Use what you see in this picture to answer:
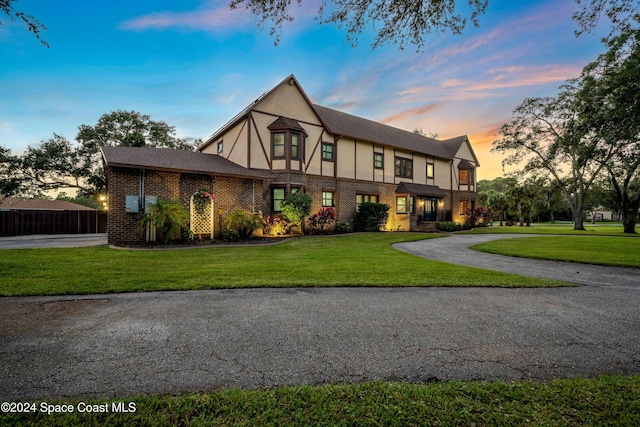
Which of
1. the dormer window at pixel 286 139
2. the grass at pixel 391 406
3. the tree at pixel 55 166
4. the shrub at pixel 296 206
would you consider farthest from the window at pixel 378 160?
the tree at pixel 55 166

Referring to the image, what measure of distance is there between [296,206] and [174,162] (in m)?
6.78

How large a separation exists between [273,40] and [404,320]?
5.22 meters

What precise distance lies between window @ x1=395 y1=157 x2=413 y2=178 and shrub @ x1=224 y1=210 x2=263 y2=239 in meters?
13.6

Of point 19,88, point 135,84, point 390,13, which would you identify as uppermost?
point 135,84

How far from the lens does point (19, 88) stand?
1681cm

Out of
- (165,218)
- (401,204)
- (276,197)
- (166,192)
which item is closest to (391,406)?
(165,218)

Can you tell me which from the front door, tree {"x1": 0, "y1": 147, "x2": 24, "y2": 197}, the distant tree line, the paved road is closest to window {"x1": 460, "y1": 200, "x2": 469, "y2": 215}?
the front door

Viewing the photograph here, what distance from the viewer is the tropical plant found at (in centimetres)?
1182

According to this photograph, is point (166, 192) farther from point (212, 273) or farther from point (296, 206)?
point (212, 273)

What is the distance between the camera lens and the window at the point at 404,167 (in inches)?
912

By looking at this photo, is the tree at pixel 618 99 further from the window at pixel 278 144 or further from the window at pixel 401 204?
the window at pixel 278 144

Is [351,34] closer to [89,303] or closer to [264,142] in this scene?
[89,303]

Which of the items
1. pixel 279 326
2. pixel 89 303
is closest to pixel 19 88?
pixel 89 303

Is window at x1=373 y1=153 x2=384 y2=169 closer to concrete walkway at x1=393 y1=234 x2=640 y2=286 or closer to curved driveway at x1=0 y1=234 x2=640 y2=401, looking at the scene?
concrete walkway at x1=393 y1=234 x2=640 y2=286
